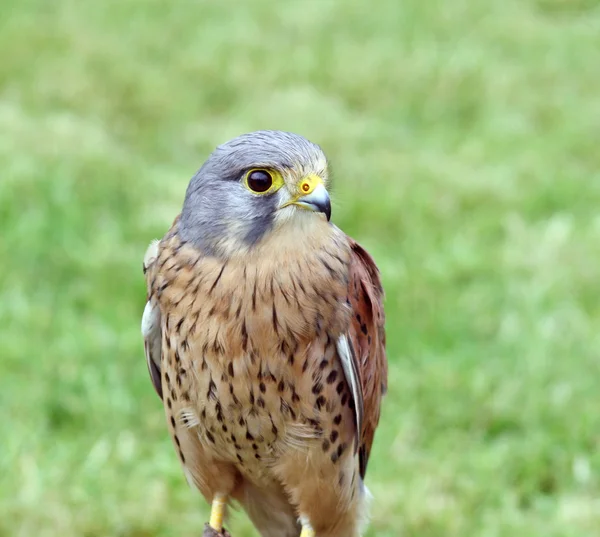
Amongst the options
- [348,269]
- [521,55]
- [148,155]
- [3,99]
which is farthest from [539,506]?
[521,55]

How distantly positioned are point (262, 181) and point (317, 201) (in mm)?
158

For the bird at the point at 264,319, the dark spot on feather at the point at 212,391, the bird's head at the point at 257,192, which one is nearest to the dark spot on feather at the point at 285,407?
the bird at the point at 264,319

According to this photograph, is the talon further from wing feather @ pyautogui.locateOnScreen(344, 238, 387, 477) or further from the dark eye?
the dark eye

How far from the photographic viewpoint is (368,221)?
20.8 feet

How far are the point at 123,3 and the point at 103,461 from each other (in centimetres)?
604

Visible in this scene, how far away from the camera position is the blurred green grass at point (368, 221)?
4.26 m

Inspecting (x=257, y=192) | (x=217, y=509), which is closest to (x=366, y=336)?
(x=257, y=192)

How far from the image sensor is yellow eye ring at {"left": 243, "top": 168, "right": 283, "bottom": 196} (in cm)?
255

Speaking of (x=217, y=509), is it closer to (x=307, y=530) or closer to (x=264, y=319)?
(x=307, y=530)

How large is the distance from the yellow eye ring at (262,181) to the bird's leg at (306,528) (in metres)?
1.09

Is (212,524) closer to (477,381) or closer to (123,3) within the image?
(477,381)

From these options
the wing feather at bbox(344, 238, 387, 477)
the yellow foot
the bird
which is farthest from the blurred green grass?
the bird

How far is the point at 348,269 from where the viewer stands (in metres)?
2.75

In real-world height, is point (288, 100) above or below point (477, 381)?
above
